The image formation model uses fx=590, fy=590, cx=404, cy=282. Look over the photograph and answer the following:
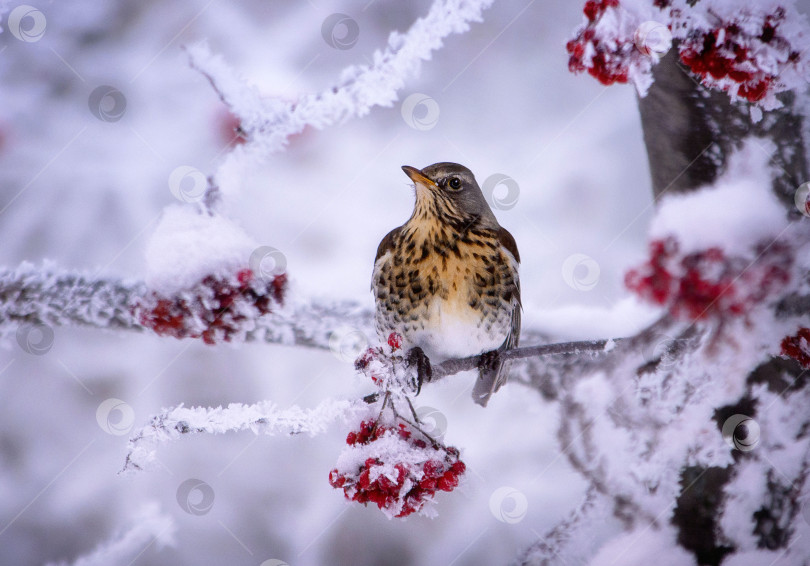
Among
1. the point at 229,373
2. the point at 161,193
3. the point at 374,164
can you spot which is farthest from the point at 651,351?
the point at 161,193

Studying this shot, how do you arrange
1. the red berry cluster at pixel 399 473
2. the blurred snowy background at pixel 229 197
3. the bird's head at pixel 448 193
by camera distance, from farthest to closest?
the blurred snowy background at pixel 229 197, the bird's head at pixel 448 193, the red berry cluster at pixel 399 473

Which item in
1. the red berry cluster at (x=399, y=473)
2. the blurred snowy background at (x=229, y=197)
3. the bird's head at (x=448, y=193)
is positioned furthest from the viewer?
the blurred snowy background at (x=229, y=197)

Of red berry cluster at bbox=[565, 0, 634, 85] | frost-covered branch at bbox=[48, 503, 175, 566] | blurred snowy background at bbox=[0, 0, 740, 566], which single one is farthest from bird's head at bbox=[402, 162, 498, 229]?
frost-covered branch at bbox=[48, 503, 175, 566]

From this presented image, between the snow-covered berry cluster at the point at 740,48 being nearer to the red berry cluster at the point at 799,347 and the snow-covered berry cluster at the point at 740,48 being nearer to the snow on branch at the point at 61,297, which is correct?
the red berry cluster at the point at 799,347

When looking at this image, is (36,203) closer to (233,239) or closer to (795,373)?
(233,239)

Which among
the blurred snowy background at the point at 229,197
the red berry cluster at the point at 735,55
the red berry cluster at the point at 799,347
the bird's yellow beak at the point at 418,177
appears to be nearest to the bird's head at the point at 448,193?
the bird's yellow beak at the point at 418,177

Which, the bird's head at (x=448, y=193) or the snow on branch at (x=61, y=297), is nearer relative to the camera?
the bird's head at (x=448, y=193)
